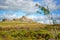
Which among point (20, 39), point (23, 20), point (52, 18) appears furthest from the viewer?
point (23, 20)

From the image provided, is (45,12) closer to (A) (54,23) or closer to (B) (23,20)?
(A) (54,23)

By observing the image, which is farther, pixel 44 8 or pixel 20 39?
pixel 20 39

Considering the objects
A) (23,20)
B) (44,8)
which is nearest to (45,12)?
(44,8)

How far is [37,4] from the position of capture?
22141mm

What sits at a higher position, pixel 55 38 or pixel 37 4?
pixel 37 4

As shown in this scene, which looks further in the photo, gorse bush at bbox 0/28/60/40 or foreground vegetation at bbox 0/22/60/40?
gorse bush at bbox 0/28/60/40

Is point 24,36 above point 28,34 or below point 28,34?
above

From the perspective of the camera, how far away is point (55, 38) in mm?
24375

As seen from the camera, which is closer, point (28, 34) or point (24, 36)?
point (24, 36)

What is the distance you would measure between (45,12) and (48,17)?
805 millimetres

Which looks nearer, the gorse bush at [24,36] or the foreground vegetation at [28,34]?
the foreground vegetation at [28,34]

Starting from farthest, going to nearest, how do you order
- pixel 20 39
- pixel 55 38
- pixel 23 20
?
1. pixel 23 20
2. pixel 20 39
3. pixel 55 38

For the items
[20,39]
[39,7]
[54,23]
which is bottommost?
[20,39]

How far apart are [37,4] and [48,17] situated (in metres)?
1.55
